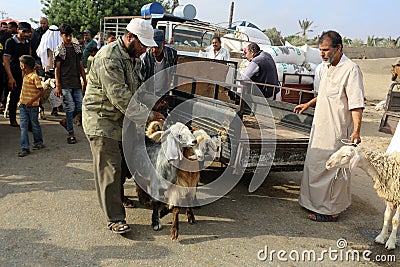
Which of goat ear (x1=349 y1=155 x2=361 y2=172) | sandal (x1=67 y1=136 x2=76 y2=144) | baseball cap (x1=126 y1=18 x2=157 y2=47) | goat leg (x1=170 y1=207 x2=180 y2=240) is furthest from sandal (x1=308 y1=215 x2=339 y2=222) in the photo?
sandal (x1=67 y1=136 x2=76 y2=144)

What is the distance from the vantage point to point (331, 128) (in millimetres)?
4016

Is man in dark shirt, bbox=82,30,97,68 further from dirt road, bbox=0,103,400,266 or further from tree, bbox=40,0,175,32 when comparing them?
tree, bbox=40,0,175,32

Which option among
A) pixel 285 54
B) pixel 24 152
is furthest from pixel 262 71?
pixel 285 54

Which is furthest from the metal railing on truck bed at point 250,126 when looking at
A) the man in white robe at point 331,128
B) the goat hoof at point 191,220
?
the goat hoof at point 191,220

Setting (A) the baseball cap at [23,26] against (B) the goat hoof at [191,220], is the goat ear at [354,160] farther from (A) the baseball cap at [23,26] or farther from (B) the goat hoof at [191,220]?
(A) the baseball cap at [23,26]

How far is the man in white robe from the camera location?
3791mm

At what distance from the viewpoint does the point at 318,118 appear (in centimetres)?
415

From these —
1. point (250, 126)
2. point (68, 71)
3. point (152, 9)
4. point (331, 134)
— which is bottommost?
point (250, 126)

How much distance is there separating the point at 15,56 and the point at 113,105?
14.3ft

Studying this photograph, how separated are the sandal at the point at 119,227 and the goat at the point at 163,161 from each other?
32 cm

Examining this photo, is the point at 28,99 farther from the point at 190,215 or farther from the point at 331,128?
the point at 331,128

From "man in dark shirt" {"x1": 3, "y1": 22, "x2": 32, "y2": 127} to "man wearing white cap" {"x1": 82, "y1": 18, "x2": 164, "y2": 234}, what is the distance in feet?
12.6

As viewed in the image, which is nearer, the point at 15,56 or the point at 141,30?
the point at 141,30

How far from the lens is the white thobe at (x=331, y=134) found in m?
3.84
